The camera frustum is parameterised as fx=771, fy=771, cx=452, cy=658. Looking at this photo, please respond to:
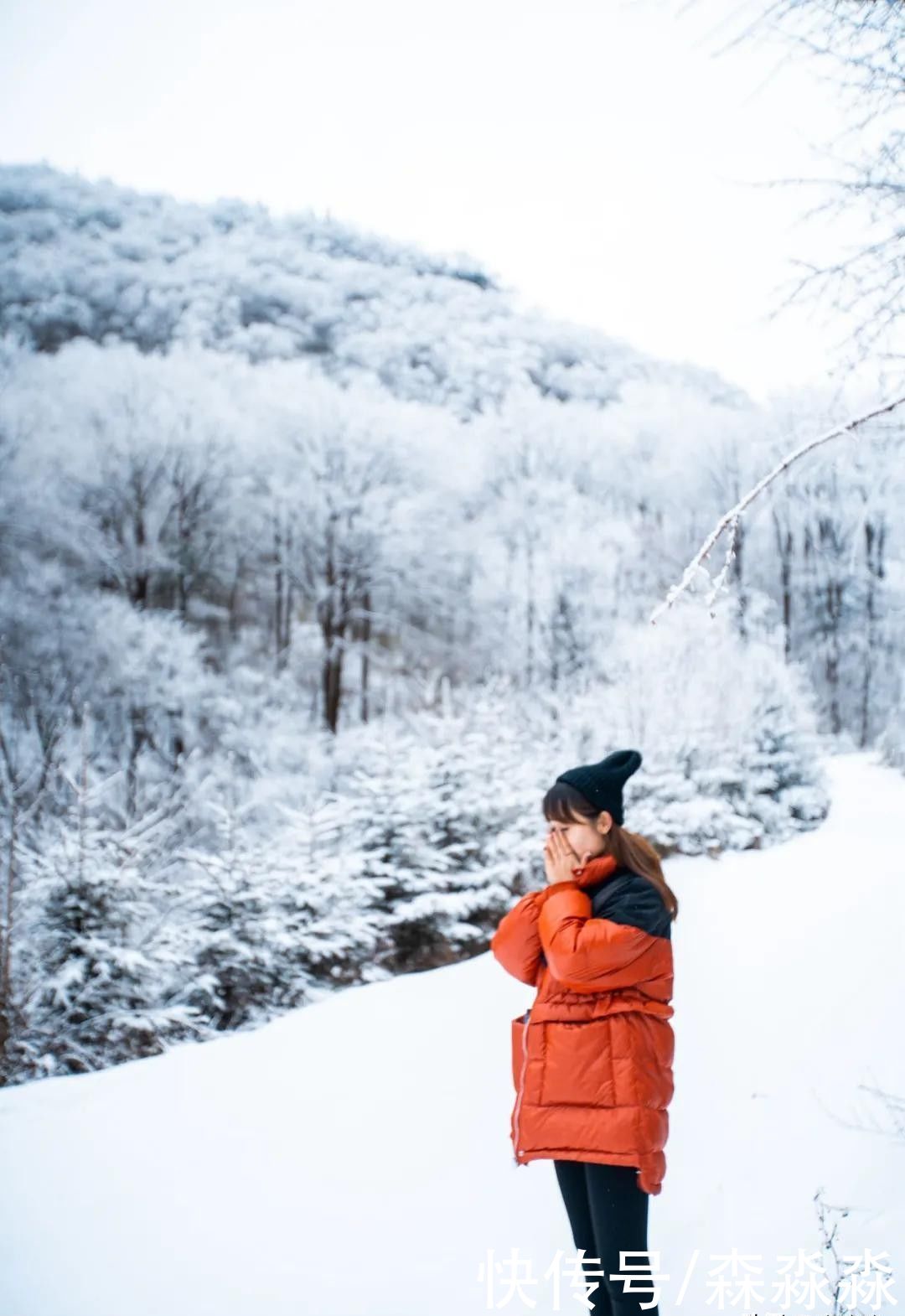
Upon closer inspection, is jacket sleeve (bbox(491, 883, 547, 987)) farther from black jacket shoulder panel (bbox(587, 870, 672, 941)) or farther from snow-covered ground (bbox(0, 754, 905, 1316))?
snow-covered ground (bbox(0, 754, 905, 1316))

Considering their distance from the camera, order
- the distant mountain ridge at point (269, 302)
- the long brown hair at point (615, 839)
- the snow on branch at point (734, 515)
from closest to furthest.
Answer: the snow on branch at point (734, 515)
the long brown hair at point (615, 839)
the distant mountain ridge at point (269, 302)

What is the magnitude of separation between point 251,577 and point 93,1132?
18.8 metres

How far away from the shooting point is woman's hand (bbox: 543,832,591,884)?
1698 mm

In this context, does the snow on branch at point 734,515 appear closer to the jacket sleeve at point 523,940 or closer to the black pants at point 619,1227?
the jacket sleeve at point 523,940

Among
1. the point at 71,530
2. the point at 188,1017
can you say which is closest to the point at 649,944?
the point at 188,1017

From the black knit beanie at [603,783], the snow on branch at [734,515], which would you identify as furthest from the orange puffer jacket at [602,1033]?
the snow on branch at [734,515]

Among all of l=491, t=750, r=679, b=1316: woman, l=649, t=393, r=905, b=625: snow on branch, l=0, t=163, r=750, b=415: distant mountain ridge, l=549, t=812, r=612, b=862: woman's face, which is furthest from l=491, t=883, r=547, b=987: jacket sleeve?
l=0, t=163, r=750, b=415: distant mountain ridge

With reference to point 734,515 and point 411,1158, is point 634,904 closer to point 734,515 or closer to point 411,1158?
point 734,515

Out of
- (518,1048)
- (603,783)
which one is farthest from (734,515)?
(518,1048)

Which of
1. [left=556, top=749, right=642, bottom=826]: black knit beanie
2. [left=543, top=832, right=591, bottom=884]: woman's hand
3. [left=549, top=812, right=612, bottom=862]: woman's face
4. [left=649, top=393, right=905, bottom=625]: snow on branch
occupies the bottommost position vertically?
[left=543, top=832, right=591, bottom=884]: woman's hand

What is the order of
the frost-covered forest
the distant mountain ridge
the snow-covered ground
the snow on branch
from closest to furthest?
the snow on branch, the snow-covered ground, the frost-covered forest, the distant mountain ridge

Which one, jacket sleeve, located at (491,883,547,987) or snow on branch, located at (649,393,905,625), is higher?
snow on branch, located at (649,393,905,625)

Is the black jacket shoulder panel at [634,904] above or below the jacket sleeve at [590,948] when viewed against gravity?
above

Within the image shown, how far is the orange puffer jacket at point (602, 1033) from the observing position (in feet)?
5.03
